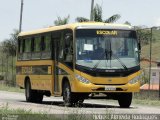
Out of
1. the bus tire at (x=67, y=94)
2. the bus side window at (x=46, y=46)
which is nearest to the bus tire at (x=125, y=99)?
the bus tire at (x=67, y=94)

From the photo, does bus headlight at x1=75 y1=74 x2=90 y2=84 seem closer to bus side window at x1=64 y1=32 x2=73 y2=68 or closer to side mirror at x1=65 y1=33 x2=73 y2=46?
bus side window at x1=64 y1=32 x2=73 y2=68

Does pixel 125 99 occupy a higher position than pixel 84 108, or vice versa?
pixel 125 99

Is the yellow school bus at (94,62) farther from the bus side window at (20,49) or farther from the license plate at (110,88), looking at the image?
the bus side window at (20,49)

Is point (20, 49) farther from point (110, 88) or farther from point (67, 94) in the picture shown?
point (110, 88)

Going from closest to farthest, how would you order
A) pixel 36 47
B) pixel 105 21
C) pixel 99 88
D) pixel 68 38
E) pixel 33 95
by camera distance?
pixel 99 88, pixel 68 38, pixel 36 47, pixel 33 95, pixel 105 21

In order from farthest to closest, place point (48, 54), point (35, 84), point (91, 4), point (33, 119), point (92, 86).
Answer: point (91, 4) < point (35, 84) < point (48, 54) < point (92, 86) < point (33, 119)

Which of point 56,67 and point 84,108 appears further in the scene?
point 56,67

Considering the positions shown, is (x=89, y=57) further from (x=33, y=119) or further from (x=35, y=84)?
(x=33, y=119)

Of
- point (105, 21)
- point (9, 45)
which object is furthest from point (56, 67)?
point (9, 45)

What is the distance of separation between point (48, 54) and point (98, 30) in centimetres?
297

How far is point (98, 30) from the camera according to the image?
950 inches

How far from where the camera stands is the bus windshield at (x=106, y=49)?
23.6 m

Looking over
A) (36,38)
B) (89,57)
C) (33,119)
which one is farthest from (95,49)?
(33,119)

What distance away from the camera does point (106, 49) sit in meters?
23.8
